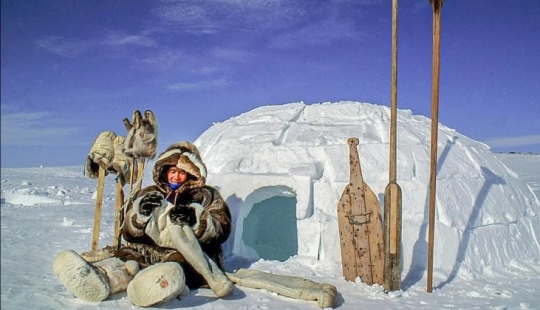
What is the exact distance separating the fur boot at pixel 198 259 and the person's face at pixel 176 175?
58 cm

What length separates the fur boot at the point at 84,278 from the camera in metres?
3.78

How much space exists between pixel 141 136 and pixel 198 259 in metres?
1.55

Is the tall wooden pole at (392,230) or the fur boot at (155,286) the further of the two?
the tall wooden pole at (392,230)

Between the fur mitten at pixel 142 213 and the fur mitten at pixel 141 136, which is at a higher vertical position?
the fur mitten at pixel 141 136

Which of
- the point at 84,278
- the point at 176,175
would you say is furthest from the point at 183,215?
the point at 84,278

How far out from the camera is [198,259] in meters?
4.39

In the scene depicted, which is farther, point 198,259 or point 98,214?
point 98,214

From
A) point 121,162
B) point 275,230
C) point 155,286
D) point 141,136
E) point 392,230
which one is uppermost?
point 141,136

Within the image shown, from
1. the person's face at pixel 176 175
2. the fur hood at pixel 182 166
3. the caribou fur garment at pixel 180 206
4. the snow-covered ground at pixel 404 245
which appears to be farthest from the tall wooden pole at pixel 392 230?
the person's face at pixel 176 175

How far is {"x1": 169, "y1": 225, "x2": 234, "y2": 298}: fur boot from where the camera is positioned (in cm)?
430

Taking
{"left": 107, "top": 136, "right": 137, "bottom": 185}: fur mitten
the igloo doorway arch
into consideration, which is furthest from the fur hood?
the igloo doorway arch

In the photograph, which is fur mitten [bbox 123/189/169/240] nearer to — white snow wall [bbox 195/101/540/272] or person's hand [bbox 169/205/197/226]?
person's hand [bbox 169/205/197/226]

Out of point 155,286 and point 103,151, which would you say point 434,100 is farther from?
point 103,151

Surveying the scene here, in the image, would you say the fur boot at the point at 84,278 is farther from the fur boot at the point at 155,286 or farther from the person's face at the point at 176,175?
the person's face at the point at 176,175
